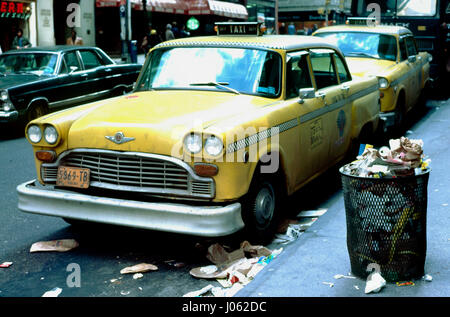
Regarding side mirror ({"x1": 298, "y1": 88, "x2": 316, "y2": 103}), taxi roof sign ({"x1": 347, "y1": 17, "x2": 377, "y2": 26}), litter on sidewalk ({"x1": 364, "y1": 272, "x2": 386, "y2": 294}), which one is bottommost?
litter on sidewalk ({"x1": 364, "y1": 272, "x2": 386, "y2": 294})

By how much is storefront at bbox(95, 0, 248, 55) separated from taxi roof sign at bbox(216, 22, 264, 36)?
20702 mm

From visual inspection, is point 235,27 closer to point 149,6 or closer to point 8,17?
point 8,17

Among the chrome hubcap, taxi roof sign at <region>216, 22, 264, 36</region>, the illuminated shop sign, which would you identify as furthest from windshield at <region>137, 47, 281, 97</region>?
the illuminated shop sign

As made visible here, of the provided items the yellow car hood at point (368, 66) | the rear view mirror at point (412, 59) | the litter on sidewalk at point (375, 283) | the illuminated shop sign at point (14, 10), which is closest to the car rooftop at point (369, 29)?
the rear view mirror at point (412, 59)

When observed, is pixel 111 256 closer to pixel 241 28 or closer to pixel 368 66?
pixel 241 28

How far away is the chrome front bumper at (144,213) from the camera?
4.41 metres

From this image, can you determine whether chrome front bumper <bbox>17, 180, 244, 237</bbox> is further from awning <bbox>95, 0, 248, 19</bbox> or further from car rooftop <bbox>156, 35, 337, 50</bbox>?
awning <bbox>95, 0, 248, 19</bbox>

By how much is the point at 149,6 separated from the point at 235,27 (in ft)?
83.4

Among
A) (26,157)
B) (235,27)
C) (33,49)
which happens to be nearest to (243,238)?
(235,27)

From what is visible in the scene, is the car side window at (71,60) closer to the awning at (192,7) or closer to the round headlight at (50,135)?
the round headlight at (50,135)

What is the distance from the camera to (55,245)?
5.14m

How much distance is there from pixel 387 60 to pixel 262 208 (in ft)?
20.8

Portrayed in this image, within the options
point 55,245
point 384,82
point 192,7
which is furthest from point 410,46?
point 192,7

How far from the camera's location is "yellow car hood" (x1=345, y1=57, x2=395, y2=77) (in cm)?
948
